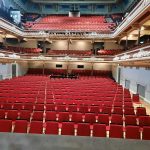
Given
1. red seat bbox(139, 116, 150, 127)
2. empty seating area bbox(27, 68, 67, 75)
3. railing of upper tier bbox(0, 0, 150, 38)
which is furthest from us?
empty seating area bbox(27, 68, 67, 75)

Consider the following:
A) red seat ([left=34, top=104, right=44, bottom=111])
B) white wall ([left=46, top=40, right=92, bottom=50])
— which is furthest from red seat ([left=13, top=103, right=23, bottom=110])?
white wall ([left=46, top=40, right=92, bottom=50])

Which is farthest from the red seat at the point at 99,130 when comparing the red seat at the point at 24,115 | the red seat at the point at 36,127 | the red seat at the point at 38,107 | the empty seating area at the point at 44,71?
the empty seating area at the point at 44,71

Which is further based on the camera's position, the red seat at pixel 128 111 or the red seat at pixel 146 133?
the red seat at pixel 128 111

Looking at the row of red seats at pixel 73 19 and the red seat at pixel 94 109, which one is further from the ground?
the row of red seats at pixel 73 19

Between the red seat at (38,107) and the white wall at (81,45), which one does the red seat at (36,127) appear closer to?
the red seat at (38,107)

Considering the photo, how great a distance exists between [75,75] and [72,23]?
8000mm

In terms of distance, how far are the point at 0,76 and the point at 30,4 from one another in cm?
1396

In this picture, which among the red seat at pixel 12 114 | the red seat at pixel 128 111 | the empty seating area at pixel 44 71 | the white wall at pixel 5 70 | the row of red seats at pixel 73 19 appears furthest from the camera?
the row of red seats at pixel 73 19

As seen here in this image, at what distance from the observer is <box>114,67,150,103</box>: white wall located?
43.8 feet

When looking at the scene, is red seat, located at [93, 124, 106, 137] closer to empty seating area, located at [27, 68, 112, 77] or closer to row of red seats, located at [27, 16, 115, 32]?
empty seating area, located at [27, 68, 112, 77]

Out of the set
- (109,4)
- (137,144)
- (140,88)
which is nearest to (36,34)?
(109,4)

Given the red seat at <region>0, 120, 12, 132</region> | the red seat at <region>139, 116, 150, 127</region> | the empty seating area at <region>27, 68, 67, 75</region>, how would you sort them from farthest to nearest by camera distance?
the empty seating area at <region>27, 68, 67, 75</region>, the red seat at <region>139, 116, 150, 127</region>, the red seat at <region>0, 120, 12, 132</region>

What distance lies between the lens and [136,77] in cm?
1567

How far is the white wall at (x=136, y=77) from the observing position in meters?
13.3
